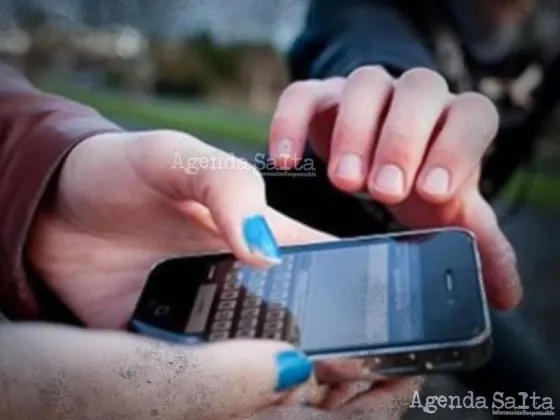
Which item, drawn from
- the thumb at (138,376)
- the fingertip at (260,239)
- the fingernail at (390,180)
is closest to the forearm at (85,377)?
the thumb at (138,376)

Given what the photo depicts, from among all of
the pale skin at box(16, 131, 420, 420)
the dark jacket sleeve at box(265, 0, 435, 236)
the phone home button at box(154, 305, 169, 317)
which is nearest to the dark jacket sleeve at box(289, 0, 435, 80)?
the dark jacket sleeve at box(265, 0, 435, 236)

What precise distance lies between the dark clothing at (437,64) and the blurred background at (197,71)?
0.02 m

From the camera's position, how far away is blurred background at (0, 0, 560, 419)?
27.7 inches

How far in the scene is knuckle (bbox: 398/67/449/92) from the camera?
0.70m

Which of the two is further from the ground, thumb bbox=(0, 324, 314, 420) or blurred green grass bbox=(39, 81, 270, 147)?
blurred green grass bbox=(39, 81, 270, 147)

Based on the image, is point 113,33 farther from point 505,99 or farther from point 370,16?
point 505,99

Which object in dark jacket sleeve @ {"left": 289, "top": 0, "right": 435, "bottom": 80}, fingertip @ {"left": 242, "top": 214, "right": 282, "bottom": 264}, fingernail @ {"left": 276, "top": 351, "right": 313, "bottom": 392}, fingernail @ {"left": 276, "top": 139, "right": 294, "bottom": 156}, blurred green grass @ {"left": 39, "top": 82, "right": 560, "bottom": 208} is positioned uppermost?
dark jacket sleeve @ {"left": 289, "top": 0, "right": 435, "bottom": 80}

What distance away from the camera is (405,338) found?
0.65m

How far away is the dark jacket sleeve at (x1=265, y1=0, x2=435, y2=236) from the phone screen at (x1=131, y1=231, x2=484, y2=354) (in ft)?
0.07

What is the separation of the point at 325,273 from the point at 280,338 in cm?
6

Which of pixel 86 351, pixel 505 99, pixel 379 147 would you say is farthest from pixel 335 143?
pixel 86 351

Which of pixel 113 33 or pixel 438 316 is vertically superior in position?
pixel 113 33

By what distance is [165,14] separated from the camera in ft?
2.36

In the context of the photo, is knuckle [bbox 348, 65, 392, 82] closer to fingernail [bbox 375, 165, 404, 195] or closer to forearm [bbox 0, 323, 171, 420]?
fingernail [bbox 375, 165, 404, 195]
